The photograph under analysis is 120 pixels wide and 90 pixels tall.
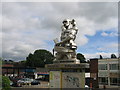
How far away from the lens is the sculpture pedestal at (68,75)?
14688mm

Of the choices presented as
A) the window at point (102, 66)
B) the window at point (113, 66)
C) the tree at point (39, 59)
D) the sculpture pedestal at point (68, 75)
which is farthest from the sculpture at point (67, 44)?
the tree at point (39, 59)

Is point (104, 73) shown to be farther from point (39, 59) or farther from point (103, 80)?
point (39, 59)

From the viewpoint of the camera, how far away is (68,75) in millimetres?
15258

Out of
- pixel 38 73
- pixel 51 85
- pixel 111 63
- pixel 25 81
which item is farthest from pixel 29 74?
pixel 51 85

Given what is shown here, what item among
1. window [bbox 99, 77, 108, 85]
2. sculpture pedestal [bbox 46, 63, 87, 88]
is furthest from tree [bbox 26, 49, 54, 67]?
sculpture pedestal [bbox 46, 63, 87, 88]

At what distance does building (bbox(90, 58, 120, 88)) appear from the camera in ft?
119

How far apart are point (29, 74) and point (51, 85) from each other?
145 ft

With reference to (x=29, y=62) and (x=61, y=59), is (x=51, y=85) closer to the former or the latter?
(x=61, y=59)

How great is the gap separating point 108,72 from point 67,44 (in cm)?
2415

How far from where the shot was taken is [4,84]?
15555 mm

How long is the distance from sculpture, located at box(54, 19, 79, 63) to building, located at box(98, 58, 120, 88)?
2206 centimetres

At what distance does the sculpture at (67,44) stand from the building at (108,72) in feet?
72.4

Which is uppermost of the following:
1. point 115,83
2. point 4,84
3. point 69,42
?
point 69,42

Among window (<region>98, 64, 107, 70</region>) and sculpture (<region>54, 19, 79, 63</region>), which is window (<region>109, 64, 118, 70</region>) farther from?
sculpture (<region>54, 19, 79, 63</region>)
